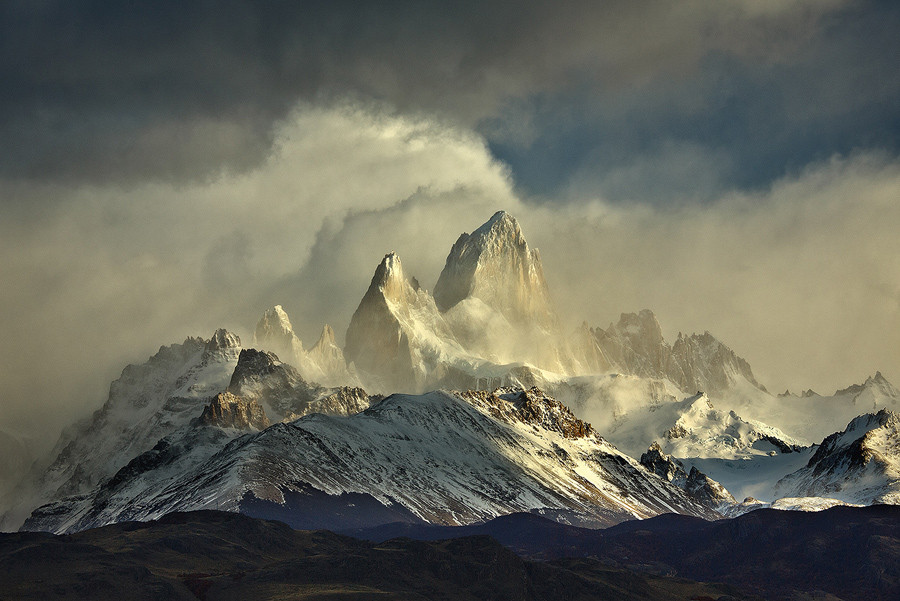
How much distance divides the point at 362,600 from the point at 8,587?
6001 cm

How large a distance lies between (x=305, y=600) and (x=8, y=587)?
50.5m

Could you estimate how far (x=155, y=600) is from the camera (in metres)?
198

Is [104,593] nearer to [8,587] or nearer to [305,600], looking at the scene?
[8,587]

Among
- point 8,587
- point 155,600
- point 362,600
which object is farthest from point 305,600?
point 8,587

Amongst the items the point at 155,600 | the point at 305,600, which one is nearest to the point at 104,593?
the point at 155,600

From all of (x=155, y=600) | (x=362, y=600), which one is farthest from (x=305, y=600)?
(x=155, y=600)

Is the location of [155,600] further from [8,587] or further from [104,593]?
[8,587]

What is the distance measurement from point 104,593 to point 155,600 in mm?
8636

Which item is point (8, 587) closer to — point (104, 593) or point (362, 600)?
point (104, 593)

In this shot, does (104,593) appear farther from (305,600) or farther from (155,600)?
(305,600)

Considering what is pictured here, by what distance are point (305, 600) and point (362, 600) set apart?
31.3 feet

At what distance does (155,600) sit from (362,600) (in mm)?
34701

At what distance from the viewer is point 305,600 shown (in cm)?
19738

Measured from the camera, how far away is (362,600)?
198000 mm
